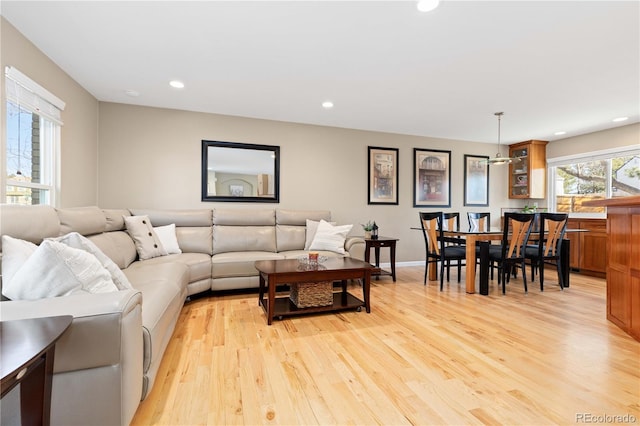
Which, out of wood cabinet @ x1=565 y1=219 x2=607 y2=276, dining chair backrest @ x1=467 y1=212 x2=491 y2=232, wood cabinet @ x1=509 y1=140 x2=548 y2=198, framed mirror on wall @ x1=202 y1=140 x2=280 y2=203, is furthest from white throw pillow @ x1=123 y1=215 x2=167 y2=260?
wood cabinet @ x1=509 y1=140 x2=548 y2=198

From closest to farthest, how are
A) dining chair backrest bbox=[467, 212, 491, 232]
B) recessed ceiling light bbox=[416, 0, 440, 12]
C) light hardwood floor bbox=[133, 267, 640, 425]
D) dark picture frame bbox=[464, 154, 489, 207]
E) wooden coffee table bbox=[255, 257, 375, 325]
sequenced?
light hardwood floor bbox=[133, 267, 640, 425], recessed ceiling light bbox=[416, 0, 440, 12], wooden coffee table bbox=[255, 257, 375, 325], dining chair backrest bbox=[467, 212, 491, 232], dark picture frame bbox=[464, 154, 489, 207]

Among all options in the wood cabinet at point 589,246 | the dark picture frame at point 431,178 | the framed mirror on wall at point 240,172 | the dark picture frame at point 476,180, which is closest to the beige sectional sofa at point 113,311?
the framed mirror on wall at point 240,172

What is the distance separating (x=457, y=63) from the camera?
9.20 feet

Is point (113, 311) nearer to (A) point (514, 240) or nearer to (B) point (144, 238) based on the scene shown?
(B) point (144, 238)

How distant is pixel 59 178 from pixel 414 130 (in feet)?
15.8

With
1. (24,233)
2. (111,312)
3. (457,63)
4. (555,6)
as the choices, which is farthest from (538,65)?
(24,233)

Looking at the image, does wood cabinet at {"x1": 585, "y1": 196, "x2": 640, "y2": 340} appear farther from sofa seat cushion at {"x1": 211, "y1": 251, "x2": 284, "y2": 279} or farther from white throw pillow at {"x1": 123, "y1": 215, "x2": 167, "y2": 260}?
white throw pillow at {"x1": 123, "y1": 215, "x2": 167, "y2": 260}

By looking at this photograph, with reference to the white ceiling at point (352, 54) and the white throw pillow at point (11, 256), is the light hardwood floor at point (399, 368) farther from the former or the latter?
the white ceiling at point (352, 54)

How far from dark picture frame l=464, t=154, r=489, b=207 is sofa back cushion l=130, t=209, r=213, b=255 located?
15.3 feet

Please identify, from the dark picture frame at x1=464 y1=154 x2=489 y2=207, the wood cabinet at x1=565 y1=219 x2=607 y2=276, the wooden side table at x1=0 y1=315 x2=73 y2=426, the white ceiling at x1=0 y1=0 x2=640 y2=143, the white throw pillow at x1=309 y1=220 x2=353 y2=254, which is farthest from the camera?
the dark picture frame at x1=464 y1=154 x2=489 y2=207

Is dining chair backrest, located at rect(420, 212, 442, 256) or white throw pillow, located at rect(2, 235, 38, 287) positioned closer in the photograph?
white throw pillow, located at rect(2, 235, 38, 287)

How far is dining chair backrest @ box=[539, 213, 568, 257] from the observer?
3.86m

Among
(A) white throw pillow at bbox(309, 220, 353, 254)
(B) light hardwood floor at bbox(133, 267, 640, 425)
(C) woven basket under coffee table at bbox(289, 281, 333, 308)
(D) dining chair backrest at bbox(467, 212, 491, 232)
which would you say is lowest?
(B) light hardwood floor at bbox(133, 267, 640, 425)

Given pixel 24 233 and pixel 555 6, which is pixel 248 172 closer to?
pixel 24 233
